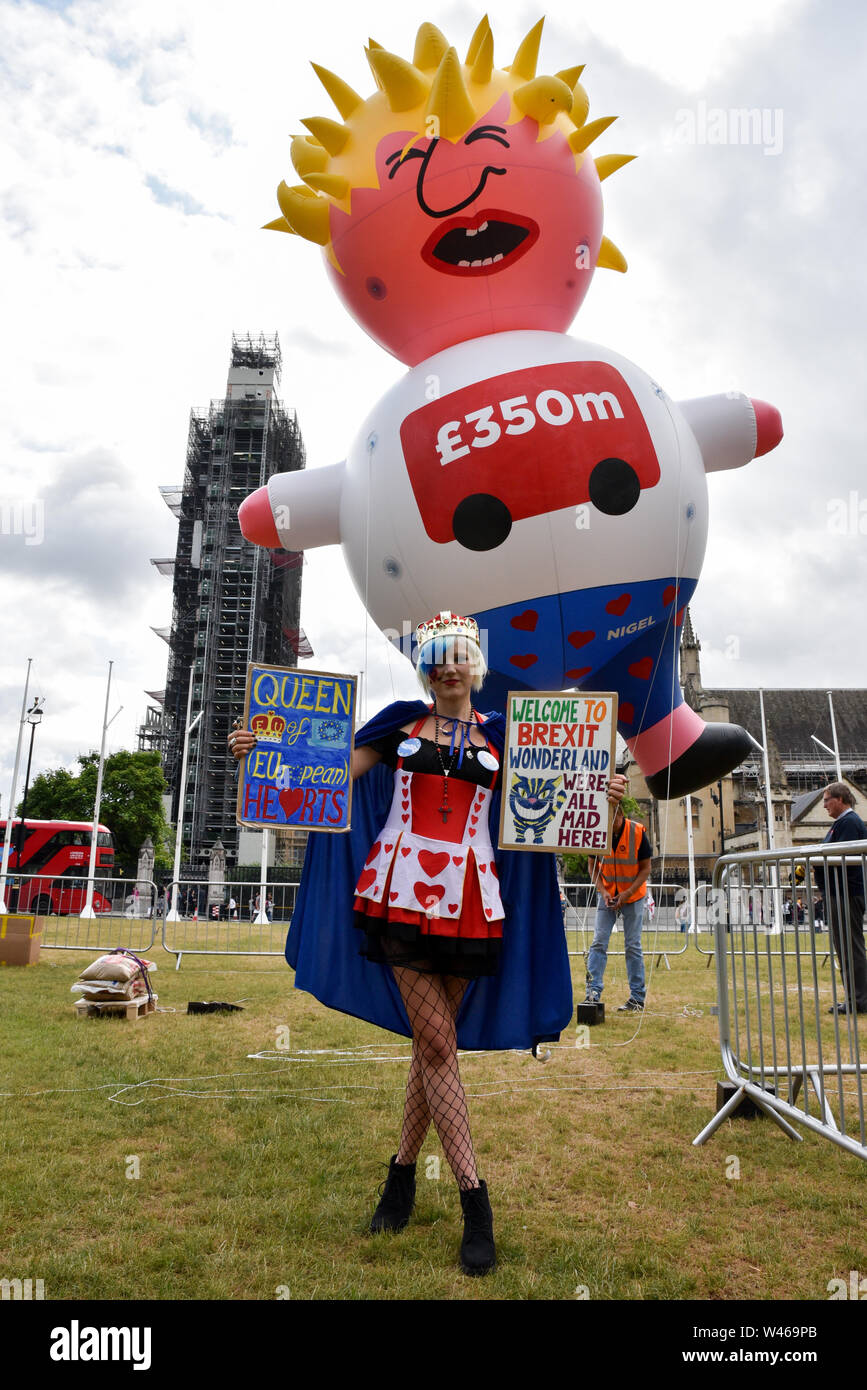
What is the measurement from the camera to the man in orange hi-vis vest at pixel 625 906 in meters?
8.34

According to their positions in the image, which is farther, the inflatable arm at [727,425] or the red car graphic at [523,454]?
the inflatable arm at [727,425]

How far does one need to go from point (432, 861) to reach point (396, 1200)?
130 centimetres

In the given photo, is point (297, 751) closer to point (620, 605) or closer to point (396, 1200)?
point (396, 1200)

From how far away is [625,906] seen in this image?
8547 mm

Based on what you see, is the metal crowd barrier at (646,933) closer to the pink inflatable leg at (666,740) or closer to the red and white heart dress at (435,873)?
the pink inflatable leg at (666,740)

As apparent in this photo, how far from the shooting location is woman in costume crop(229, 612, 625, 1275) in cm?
325

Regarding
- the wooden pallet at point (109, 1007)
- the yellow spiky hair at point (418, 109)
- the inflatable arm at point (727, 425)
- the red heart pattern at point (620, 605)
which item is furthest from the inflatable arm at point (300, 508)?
the wooden pallet at point (109, 1007)

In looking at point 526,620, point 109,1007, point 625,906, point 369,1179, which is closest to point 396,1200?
point 369,1179

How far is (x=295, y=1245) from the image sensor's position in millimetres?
3049

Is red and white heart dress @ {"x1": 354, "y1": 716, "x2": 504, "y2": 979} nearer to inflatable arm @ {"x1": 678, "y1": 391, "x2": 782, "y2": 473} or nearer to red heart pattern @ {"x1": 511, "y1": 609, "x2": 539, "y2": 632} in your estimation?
red heart pattern @ {"x1": 511, "y1": 609, "x2": 539, "y2": 632}

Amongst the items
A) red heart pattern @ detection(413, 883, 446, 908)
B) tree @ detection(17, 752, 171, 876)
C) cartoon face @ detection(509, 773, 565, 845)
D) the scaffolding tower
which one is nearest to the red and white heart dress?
red heart pattern @ detection(413, 883, 446, 908)

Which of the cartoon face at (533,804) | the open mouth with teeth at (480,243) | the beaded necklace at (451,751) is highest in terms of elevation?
the open mouth with teeth at (480,243)

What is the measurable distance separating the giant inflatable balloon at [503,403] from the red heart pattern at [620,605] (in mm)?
16
